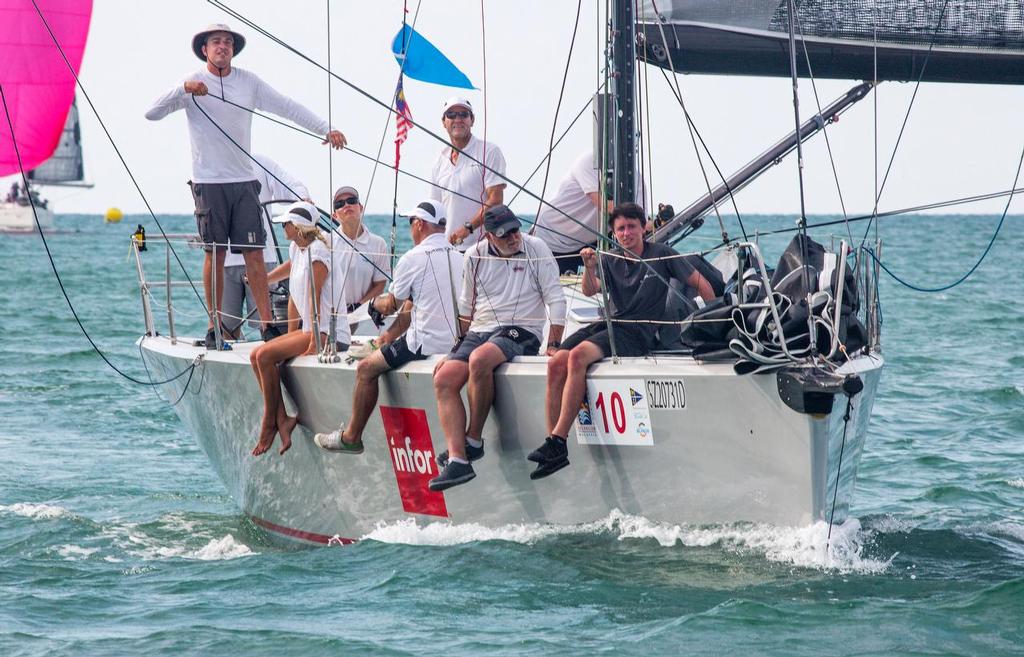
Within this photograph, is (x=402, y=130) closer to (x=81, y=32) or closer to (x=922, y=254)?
(x=81, y=32)

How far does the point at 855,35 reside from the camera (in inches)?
277

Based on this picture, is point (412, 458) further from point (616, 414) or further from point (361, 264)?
point (616, 414)

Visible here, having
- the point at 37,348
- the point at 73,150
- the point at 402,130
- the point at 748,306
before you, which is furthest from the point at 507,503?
the point at 73,150

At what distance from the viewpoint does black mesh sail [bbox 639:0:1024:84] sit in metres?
6.91

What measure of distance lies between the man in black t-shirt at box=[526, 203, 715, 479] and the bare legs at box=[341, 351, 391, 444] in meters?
0.87

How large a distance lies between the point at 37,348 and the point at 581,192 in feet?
36.7

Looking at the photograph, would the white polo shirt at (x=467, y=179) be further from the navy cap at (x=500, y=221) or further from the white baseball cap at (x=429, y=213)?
the navy cap at (x=500, y=221)

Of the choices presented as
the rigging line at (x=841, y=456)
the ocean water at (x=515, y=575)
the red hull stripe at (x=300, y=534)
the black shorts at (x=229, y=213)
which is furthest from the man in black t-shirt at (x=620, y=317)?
the black shorts at (x=229, y=213)

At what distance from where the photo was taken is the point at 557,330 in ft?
20.0

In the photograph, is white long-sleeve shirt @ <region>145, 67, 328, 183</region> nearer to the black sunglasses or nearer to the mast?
the black sunglasses

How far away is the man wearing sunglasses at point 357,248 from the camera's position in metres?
6.94

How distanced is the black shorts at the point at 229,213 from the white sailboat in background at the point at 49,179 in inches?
1268

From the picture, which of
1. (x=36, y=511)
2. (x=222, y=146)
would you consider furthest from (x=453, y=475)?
(x=36, y=511)

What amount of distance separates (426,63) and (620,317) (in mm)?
2569
